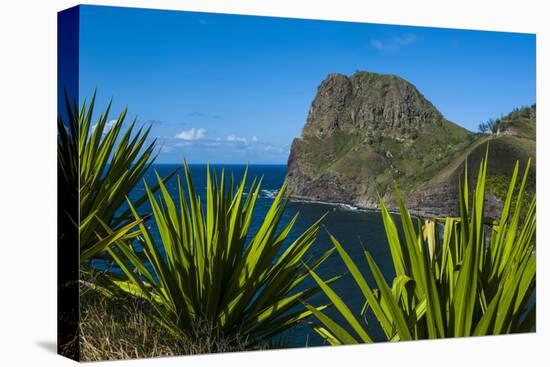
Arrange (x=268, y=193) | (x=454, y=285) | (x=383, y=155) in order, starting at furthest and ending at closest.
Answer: (x=383, y=155) < (x=268, y=193) < (x=454, y=285)

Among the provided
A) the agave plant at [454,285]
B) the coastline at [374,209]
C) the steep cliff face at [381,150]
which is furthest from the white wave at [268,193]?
the agave plant at [454,285]

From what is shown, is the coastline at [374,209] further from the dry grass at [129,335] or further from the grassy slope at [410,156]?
the dry grass at [129,335]

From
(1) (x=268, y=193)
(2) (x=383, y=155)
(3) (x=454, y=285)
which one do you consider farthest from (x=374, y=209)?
(3) (x=454, y=285)

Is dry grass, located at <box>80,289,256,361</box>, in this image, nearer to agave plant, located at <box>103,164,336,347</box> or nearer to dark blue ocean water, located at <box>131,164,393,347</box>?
agave plant, located at <box>103,164,336,347</box>

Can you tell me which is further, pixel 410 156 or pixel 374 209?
pixel 410 156

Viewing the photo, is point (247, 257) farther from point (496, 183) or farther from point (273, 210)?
point (496, 183)

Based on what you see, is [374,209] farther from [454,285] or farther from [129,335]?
[129,335]
